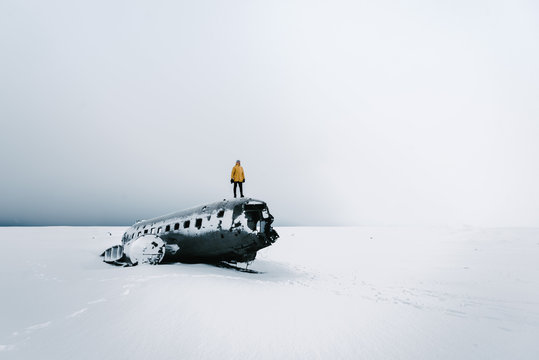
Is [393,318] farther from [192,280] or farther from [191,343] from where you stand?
[192,280]

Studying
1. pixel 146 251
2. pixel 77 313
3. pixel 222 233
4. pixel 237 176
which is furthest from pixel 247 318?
pixel 237 176

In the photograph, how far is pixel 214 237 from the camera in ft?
49.0

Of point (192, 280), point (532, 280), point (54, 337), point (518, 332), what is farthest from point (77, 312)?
point (532, 280)

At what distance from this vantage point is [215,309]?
7.08 m

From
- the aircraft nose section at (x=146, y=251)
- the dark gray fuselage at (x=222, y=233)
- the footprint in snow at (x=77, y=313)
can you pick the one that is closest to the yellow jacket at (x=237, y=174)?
the dark gray fuselage at (x=222, y=233)

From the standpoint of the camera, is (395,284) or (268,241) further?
(268,241)

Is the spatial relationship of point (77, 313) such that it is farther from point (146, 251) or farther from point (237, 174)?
point (237, 174)

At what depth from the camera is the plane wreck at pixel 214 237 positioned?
14.2 metres

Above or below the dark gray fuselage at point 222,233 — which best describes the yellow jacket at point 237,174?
above

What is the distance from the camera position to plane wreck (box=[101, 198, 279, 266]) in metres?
14.2

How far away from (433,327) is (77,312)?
817cm

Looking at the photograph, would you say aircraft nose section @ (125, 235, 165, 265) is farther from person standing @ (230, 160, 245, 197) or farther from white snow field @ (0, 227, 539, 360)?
person standing @ (230, 160, 245, 197)

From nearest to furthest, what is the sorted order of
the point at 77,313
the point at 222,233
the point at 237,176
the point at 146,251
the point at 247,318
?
1. the point at 77,313
2. the point at 247,318
3. the point at 222,233
4. the point at 146,251
5. the point at 237,176

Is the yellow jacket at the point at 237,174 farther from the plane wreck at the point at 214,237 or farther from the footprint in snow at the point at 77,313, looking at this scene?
the footprint in snow at the point at 77,313
